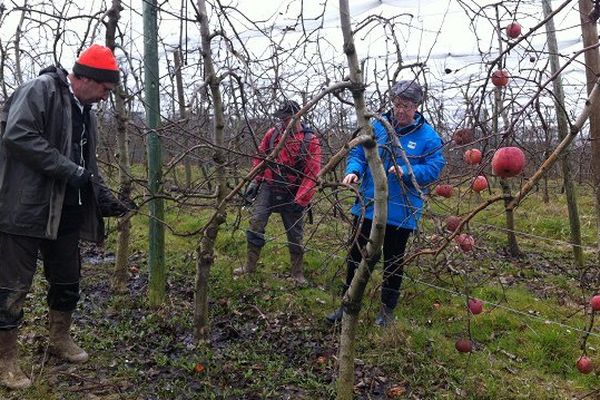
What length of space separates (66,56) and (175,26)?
23.0 feet

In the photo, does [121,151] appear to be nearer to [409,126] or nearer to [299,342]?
[299,342]

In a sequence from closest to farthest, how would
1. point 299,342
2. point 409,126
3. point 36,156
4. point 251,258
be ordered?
point 36,156, point 409,126, point 299,342, point 251,258

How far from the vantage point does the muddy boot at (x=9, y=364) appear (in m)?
2.95

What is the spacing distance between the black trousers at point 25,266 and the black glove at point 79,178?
375mm

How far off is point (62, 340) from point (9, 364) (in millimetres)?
382

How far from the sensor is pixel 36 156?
108 inches

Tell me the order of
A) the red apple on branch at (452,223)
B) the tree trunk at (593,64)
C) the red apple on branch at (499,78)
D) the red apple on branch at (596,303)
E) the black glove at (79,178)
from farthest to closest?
the tree trunk at (593,64)
the black glove at (79,178)
the red apple on branch at (596,303)
the red apple on branch at (452,223)
the red apple on branch at (499,78)

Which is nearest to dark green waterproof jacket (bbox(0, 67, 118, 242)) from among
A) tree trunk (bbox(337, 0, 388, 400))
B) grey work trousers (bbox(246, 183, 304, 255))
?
tree trunk (bbox(337, 0, 388, 400))

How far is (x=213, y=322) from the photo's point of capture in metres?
4.11

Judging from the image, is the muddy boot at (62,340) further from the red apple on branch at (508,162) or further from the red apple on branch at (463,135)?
the red apple on branch at (508,162)

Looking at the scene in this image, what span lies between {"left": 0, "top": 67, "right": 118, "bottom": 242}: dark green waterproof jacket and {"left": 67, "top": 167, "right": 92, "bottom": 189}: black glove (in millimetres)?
27

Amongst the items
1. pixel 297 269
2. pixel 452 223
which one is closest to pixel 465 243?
pixel 452 223

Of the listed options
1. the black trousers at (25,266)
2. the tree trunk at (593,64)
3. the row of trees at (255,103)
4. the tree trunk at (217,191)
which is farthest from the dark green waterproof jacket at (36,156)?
the tree trunk at (593,64)

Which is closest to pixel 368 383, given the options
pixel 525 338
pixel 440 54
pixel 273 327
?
pixel 273 327
